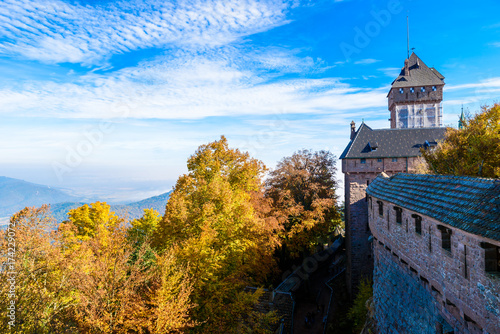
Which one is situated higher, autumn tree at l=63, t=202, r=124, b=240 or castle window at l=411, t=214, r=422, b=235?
castle window at l=411, t=214, r=422, b=235

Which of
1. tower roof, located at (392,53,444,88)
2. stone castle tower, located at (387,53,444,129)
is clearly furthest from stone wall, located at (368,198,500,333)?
tower roof, located at (392,53,444,88)

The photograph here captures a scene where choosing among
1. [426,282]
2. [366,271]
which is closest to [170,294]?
[426,282]

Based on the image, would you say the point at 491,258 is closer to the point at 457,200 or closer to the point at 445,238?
the point at 457,200

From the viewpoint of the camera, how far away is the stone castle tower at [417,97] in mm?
40625

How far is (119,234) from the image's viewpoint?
14.1 m

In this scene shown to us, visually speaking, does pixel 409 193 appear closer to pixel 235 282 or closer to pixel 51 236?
pixel 235 282

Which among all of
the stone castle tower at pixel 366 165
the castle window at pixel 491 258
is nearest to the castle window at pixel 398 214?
the castle window at pixel 491 258

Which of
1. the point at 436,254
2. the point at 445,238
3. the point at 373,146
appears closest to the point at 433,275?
the point at 436,254

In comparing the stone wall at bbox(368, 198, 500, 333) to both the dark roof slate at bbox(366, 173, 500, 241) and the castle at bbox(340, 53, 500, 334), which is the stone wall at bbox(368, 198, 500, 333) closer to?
the castle at bbox(340, 53, 500, 334)

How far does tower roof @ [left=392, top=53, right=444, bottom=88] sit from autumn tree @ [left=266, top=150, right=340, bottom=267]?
68.0ft

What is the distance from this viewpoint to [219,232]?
57.3 ft

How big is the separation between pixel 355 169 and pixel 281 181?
22.9 ft

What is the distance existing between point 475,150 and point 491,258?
15692mm

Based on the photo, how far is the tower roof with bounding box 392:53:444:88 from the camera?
40.9 meters
